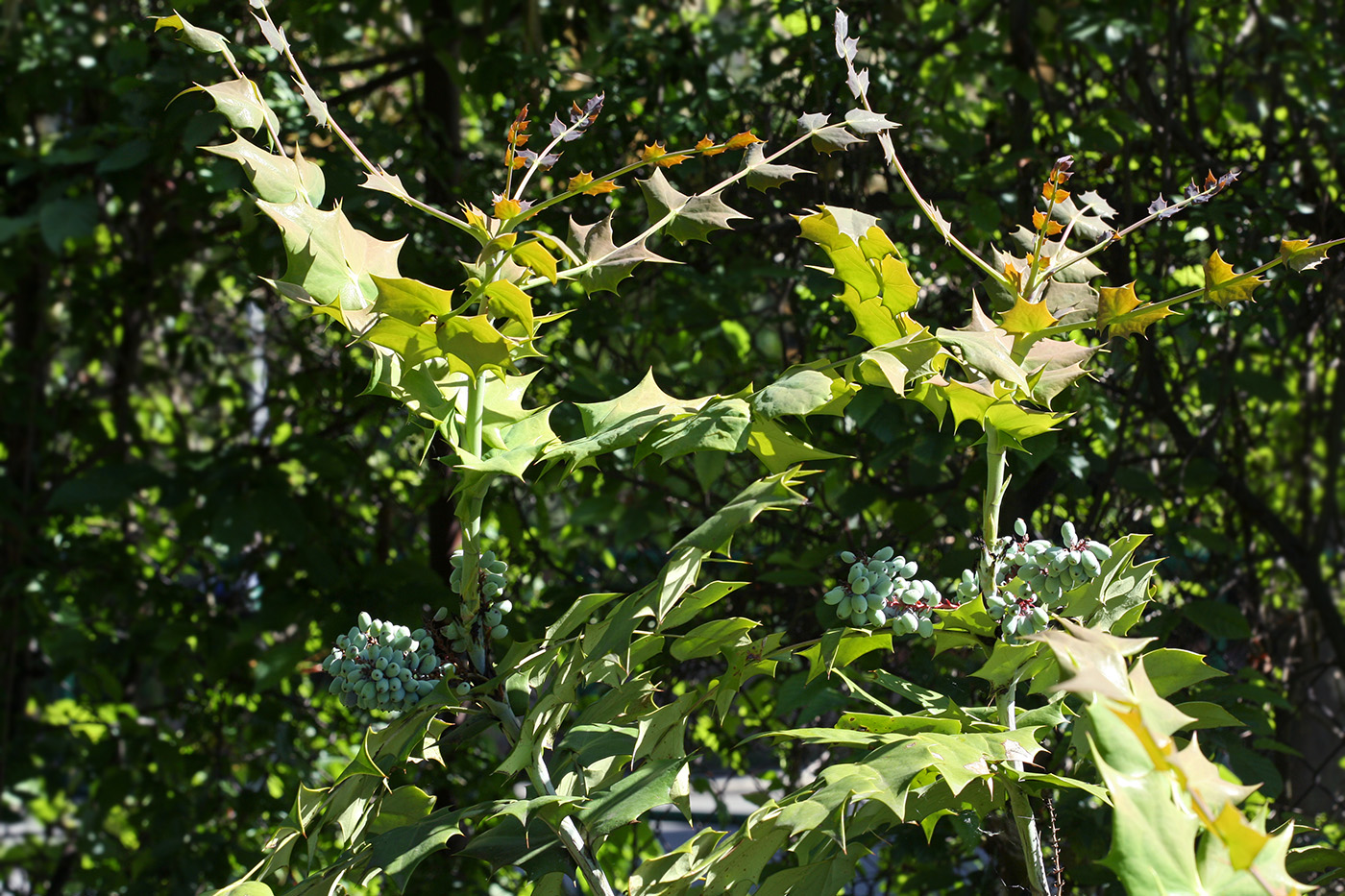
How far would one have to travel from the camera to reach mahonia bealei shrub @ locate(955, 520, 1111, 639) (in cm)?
69

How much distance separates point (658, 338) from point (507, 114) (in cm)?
54

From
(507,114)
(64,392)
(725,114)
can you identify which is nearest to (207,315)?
(64,392)

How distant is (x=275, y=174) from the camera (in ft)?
2.32

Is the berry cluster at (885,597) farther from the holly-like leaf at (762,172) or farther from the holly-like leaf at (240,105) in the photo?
the holly-like leaf at (240,105)

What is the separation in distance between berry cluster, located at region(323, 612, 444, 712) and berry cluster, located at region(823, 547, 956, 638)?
0.28 metres

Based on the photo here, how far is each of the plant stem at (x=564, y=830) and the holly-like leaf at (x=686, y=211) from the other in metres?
0.36

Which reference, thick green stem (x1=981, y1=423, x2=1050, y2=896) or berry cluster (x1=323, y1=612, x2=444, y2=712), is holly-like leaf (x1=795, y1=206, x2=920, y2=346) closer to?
thick green stem (x1=981, y1=423, x2=1050, y2=896)

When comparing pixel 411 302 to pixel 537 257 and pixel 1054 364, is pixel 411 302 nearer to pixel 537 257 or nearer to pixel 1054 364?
pixel 537 257

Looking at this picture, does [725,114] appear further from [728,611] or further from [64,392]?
[64,392]

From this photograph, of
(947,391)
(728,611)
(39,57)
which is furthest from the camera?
(39,57)

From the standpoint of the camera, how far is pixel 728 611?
1.78 meters

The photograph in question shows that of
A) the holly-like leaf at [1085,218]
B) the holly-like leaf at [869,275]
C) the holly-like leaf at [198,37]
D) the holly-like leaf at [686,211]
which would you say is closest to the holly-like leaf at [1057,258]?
the holly-like leaf at [1085,218]

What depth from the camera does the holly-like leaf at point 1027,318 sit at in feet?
2.29

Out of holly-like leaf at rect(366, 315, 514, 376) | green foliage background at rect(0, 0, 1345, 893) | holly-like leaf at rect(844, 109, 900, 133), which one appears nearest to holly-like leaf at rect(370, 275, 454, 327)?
holly-like leaf at rect(366, 315, 514, 376)
